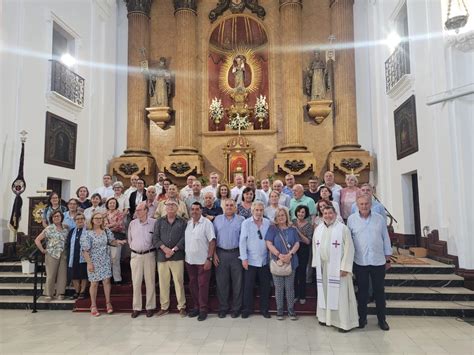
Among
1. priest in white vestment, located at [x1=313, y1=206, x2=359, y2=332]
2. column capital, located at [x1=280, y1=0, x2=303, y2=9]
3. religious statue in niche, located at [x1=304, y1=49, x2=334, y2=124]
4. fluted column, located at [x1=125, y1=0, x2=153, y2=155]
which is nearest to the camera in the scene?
priest in white vestment, located at [x1=313, y1=206, x2=359, y2=332]

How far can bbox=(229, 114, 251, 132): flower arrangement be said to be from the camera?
39.9ft

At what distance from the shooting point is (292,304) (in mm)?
5188

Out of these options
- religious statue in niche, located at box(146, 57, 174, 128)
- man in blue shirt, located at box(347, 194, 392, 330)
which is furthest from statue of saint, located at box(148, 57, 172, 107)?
man in blue shirt, located at box(347, 194, 392, 330)

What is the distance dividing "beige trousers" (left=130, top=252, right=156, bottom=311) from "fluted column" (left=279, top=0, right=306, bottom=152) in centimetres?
695

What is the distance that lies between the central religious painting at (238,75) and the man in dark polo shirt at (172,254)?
23.3 feet

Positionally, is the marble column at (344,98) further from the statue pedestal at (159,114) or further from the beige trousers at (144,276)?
the beige trousers at (144,276)

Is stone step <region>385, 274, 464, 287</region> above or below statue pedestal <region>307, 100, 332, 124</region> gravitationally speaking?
below

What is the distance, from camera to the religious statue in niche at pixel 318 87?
11570 mm

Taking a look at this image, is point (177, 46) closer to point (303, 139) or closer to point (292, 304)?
point (303, 139)

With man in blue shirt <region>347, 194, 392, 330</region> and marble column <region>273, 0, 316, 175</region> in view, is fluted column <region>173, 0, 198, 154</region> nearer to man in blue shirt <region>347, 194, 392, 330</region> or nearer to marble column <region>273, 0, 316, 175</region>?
marble column <region>273, 0, 316, 175</region>

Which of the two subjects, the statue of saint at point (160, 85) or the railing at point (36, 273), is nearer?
the railing at point (36, 273)

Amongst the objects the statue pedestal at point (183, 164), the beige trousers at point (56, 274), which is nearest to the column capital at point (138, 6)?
the statue pedestal at point (183, 164)

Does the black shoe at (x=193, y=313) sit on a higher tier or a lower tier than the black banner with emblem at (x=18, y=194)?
lower

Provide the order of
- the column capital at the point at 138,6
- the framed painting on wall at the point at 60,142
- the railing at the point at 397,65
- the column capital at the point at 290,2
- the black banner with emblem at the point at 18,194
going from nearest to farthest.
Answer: the black banner with emblem at the point at 18,194 → the railing at the point at 397,65 → the framed painting on wall at the point at 60,142 → the column capital at the point at 290,2 → the column capital at the point at 138,6
